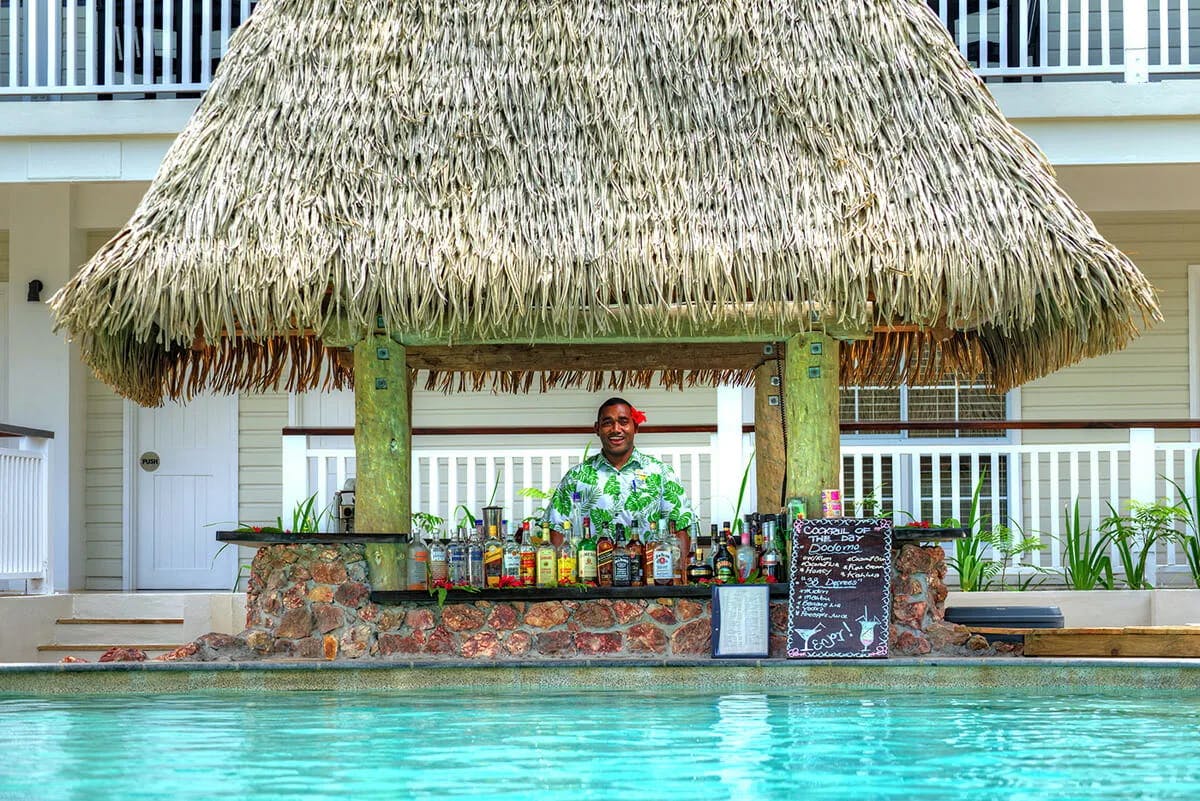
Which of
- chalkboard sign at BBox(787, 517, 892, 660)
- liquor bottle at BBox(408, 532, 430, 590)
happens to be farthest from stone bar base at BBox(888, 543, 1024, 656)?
liquor bottle at BBox(408, 532, 430, 590)

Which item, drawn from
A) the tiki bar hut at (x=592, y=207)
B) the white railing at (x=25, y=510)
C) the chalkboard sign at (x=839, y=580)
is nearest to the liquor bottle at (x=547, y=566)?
the tiki bar hut at (x=592, y=207)

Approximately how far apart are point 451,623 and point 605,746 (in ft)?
7.74

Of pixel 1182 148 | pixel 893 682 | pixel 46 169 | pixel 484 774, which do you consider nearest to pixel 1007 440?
pixel 1182 148

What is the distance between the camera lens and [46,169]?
1078 centimetres

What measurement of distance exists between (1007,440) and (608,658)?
17.5ft

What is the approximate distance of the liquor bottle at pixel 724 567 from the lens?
8180 millimetres

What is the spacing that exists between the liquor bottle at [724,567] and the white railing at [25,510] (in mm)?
4268

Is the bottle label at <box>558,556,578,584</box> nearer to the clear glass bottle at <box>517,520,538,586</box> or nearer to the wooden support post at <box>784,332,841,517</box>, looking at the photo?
the clear glass bottle at <box>517,520,538,586</box>

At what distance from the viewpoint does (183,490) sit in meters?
12.6

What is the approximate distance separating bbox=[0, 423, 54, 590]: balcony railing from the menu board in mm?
4396

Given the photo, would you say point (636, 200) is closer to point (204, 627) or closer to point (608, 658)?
point (608, 658)

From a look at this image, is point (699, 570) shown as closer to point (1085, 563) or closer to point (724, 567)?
point (724, 567)

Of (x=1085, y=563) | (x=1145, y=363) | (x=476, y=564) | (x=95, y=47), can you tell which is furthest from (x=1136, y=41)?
(x=95, y=47)

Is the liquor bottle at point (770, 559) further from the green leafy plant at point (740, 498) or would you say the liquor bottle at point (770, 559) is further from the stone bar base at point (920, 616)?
the green leafy plant at point (740, 498)
